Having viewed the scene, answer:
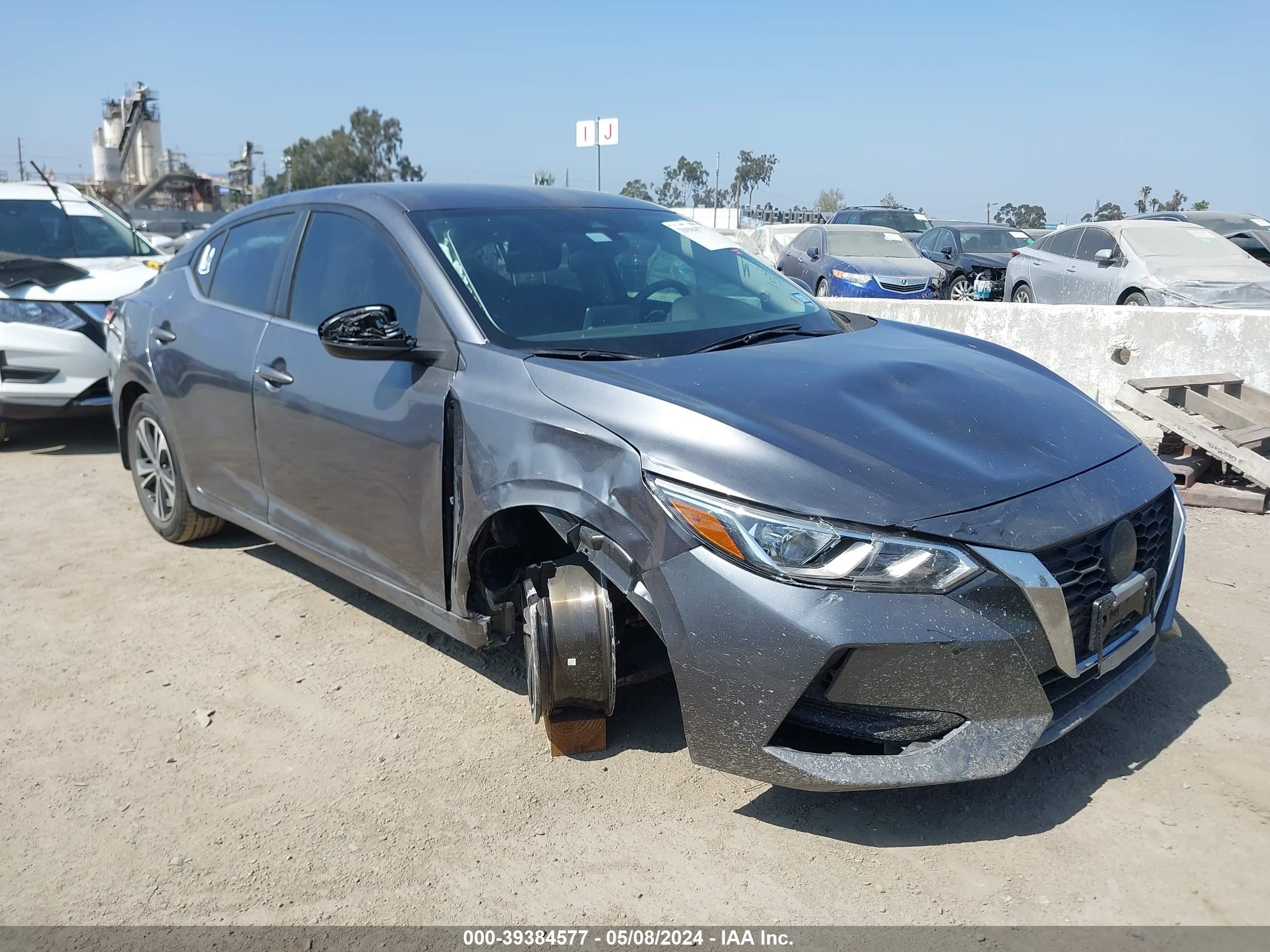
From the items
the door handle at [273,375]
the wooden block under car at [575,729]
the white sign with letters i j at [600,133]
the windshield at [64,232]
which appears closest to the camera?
the wooden block under car at [575,729]

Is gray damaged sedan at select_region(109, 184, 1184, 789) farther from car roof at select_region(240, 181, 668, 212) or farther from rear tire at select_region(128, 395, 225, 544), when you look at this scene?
rear tire at select_region(128, 395, 225, 544)

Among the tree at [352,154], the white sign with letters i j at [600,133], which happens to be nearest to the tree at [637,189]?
the white sign with letters i j at [600,133]

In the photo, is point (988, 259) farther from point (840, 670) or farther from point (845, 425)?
point (840, 670)

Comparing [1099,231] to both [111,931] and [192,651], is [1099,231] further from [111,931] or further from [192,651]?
[111,931]

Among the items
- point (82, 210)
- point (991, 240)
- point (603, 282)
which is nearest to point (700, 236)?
point (603, 282)

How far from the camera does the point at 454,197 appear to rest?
397cm

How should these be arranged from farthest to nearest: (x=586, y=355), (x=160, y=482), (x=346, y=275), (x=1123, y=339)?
(x=1123, y=339) → (x=160, y=482) → (x=346, y=275) → (x=586, y=355)

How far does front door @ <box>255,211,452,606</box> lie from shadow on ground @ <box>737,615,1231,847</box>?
1.37 m

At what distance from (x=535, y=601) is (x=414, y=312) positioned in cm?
109

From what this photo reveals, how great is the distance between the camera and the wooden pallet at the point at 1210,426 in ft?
18.3

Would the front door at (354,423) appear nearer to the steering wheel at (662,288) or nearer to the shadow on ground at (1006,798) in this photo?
the steering wheel at (662,288)

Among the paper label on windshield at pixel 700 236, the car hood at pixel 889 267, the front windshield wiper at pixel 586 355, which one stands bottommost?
the car hood at pixel 889 267

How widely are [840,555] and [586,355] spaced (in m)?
1.10

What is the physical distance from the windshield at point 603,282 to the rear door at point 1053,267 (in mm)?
10006
